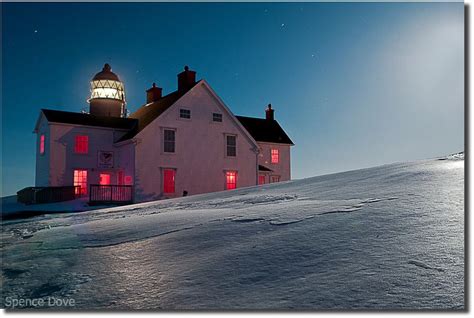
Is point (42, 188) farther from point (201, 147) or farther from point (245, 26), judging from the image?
point (245, 26)

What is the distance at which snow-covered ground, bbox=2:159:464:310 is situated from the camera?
2.14m

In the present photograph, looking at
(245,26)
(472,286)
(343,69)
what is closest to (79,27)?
(245,26)

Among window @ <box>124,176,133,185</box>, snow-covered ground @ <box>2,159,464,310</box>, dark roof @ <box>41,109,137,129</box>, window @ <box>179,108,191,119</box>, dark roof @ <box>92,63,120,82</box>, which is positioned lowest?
snow-covered ground @ <box>2,159,464,310</box>

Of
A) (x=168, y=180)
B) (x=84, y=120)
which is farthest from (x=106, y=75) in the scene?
(x=168, y=180)

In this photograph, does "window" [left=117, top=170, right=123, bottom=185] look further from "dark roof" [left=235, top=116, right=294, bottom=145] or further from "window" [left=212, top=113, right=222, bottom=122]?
"dark roof" [left=235, top=116, right=294, bottom=145]

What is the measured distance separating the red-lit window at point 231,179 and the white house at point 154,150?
0.14ft

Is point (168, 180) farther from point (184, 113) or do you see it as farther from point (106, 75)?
point (106, 75)

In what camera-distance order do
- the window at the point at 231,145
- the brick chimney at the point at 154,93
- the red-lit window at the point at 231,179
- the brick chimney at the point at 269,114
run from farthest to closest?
the brick chimney at the point at 269,114, the brick chimney at the point at 154,93, the window at the point at 231,145, the red-lit window at the point at 231,179

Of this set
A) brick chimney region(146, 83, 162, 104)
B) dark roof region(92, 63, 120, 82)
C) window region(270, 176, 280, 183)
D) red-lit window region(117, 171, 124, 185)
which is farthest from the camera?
window region(270, 176, 280, 183)

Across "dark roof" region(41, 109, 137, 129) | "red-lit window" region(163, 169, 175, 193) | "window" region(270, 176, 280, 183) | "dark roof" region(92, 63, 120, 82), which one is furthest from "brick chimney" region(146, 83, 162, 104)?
"window" region(270, 176, 280, 183)

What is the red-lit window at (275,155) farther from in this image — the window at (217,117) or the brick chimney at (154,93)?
the brick chimney at (154,93)

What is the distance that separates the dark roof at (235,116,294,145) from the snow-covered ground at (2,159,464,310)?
17.6 meters

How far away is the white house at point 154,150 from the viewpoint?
15352 mm

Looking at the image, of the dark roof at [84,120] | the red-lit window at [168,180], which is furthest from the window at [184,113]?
the dark roof at [84,120]
